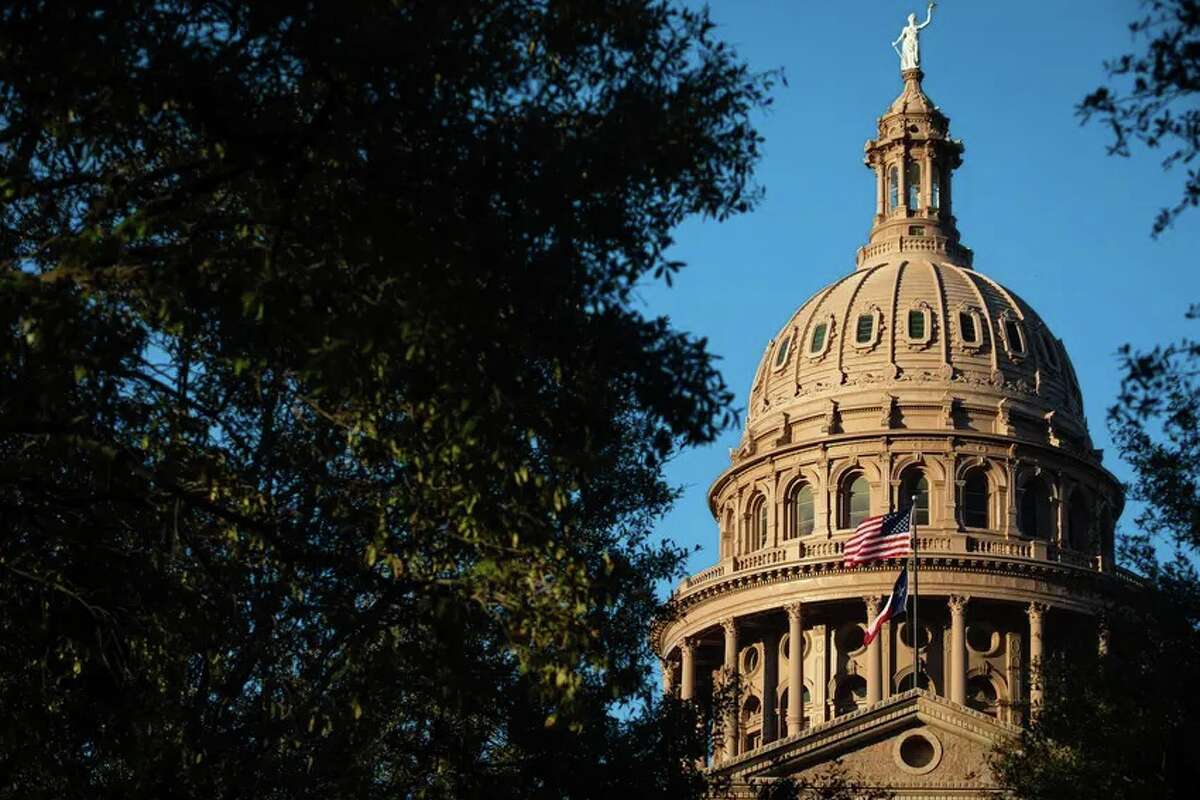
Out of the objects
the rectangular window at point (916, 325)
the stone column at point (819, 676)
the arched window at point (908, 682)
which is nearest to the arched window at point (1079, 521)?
the rectangular window at point (916, 325)

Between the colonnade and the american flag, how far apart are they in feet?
24.9

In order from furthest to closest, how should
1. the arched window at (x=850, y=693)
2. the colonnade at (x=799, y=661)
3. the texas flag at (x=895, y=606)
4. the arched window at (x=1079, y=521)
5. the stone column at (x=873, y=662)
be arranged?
1. the arched window at (x=1079, y=521)
2. the arched window at (x=850, y=693)
3. the stone column at (x=873, y=662)
4. the colonnade at (x=799, y=661)
5. the texas flag at (x=895, y=606)

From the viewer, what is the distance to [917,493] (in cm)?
9594

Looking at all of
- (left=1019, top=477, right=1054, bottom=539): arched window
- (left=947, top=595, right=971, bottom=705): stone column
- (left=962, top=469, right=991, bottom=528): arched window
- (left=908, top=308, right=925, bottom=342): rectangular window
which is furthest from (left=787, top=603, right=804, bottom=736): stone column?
(left=908, top=308, right=925, bottom=342): rectangular window

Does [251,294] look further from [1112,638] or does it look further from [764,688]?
[764,688]

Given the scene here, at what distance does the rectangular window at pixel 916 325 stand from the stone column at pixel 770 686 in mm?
13572

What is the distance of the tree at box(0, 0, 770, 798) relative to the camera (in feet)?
70.4

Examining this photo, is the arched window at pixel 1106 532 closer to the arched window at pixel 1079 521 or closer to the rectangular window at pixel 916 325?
the arched window at pixel 1079 521

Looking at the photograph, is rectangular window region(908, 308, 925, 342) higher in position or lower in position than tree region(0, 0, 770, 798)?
higher

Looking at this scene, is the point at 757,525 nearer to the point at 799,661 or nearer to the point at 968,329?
the point at 799,661

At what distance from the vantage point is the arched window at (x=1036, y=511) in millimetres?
96125

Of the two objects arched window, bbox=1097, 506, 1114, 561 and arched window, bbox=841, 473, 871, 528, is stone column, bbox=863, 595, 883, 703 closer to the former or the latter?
arched window, bbox=841, 473, 871, 528

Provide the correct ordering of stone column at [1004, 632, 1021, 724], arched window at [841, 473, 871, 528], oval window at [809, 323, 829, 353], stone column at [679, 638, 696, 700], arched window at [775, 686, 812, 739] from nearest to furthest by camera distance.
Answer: stone column at [1004, 632, 1021, 724]
arched window at [775, 686, 812, 739]
arched window at [841, 473, 871, 528]
stone column at [679, 638, 696, 700]
oval window at [809, 323, 829, 353]

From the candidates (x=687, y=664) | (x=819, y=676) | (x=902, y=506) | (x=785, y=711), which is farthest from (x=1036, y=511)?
(x=687, y=664)
